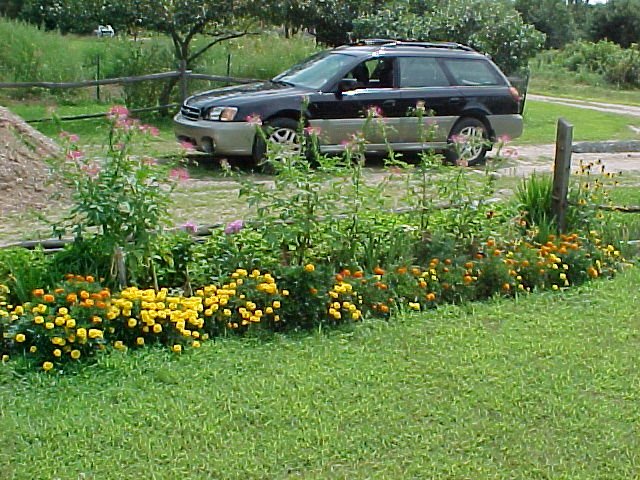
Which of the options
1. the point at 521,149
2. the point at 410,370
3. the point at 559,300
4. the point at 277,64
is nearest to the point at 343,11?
the point at 277,64

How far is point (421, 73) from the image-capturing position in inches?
493

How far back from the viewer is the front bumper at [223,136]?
1127 cm

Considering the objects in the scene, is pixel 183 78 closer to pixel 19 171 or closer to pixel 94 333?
pixel 19 171

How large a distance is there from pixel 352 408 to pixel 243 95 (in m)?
7.78

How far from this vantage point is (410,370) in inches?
193

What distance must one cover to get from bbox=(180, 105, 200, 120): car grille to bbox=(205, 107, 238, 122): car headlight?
0.20 metres

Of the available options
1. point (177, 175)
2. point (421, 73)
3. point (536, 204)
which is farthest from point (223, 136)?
point (177, 175)

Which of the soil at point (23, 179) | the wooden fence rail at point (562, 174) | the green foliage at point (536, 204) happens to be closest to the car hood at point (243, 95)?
the soil at point (23, 179)

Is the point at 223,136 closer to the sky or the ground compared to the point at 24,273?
closer to the sky

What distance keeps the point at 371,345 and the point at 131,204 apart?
1.66m

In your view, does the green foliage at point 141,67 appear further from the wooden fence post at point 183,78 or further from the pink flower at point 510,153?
the pink flower at point 510,153

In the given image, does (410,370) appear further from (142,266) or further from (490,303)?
(142,266)

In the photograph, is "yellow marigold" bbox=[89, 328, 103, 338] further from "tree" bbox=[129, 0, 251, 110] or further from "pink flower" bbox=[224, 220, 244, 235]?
"tree" bbox=[129, 0, 251, 110]

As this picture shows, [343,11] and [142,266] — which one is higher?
[343,11]
